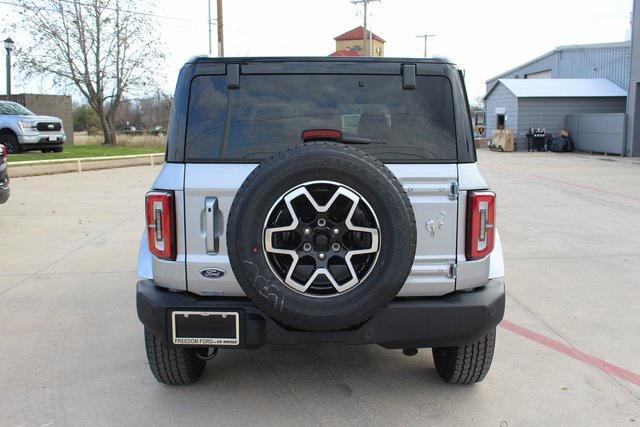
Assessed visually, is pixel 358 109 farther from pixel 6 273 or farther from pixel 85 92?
pixel 85 92

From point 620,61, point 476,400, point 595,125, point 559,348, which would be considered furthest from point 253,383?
point 620,61

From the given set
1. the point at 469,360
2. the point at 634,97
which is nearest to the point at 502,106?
the point at 634,97

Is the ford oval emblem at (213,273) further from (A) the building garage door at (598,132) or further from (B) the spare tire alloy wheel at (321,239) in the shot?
(A) the building garage door at (598,132)

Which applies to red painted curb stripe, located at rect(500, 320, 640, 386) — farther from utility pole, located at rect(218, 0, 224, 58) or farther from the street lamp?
the street lamp

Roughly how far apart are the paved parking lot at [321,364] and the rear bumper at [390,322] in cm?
53

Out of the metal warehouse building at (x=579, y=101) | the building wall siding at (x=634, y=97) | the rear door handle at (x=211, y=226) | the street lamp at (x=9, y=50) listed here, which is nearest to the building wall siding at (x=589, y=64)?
the metal warehouse building at (x=579, y=101)

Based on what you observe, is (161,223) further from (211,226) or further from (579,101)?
(579,101)

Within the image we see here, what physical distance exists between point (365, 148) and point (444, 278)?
31.7 inches

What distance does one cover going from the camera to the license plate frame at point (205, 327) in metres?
3.18

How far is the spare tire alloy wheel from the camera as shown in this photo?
2.93m

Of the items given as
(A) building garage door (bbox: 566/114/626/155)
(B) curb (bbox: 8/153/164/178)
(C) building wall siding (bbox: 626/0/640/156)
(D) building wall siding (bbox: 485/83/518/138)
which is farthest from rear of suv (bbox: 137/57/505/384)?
(D) building wall siding (bbox: 485/83/518/138)

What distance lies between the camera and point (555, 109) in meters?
31.9

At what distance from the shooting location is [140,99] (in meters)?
31.2

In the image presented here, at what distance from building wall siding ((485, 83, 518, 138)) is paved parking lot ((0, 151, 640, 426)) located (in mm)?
26088
